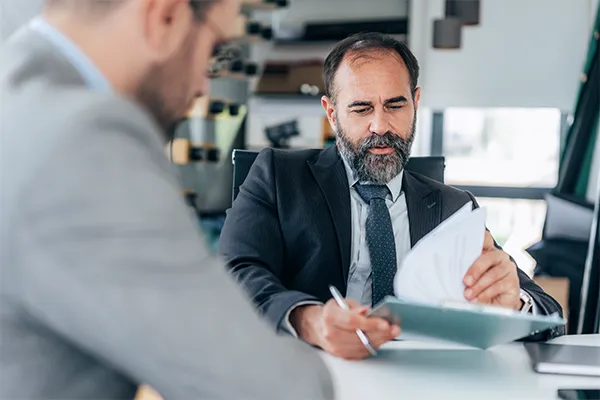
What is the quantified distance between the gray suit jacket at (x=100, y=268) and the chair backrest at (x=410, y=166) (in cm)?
128

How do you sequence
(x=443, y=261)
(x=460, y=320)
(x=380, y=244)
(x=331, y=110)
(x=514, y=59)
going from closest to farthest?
1. (x=460, y=320)
2. (x=443, y=261)
3. (x=380, y=244)
4. (x=331, y=110)
5. (x=514, y=59)

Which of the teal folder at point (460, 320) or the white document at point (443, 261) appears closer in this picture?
the teal folder at point (460, 320)

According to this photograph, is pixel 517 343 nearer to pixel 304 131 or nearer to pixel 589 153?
pixel 589 153

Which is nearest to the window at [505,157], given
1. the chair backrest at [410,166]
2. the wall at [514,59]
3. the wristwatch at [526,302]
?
the wall at [514,59]

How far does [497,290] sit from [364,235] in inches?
20.5

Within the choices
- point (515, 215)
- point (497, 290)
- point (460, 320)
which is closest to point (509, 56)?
point (515, 215)

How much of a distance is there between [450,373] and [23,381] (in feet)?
2.64

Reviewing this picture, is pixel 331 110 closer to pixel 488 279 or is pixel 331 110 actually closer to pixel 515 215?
pixel 488 279

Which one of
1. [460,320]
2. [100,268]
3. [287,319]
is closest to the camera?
[100,268]

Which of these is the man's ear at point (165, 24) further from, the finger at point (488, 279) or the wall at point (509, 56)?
the wall at point (509, 56)

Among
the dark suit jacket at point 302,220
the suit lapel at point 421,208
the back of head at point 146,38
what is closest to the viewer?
the back of head at point 146,38

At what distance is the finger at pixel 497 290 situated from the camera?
131 cm

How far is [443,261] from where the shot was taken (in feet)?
3.81

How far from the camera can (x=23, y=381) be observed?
639 millimetres
